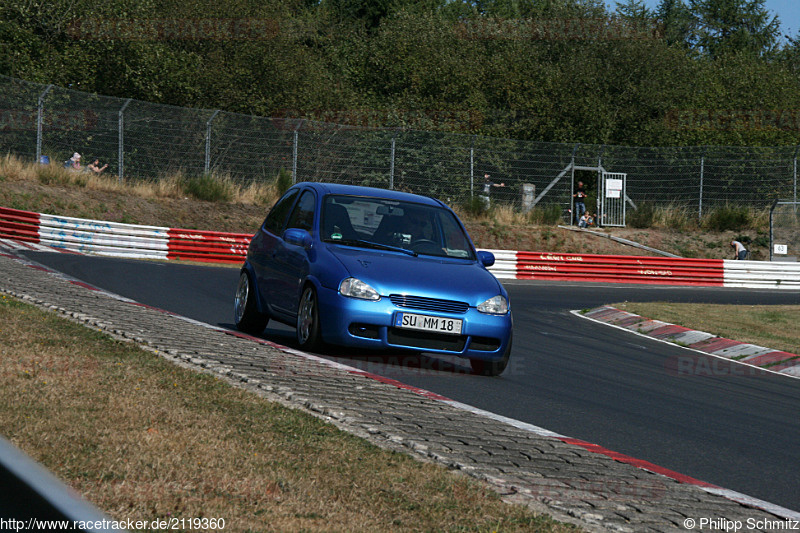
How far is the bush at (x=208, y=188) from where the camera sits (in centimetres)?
3094

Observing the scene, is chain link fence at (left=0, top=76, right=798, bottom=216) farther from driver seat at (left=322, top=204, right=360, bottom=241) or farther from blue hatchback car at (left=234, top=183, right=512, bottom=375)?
driver seat at (left=322, top=204, right=360, bottom=241)

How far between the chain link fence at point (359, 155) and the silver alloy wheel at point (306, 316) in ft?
66.4

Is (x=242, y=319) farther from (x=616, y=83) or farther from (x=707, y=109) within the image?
(x=707, y=109)

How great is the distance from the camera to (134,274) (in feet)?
58.0

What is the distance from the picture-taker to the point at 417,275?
9.25 metres

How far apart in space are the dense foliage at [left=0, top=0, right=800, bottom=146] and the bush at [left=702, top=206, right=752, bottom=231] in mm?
9957

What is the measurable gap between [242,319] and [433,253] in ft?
7.80

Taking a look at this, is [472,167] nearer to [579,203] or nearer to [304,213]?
[579,203]

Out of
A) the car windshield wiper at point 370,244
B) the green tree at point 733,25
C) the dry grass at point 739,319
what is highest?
the green tree at point 733,25

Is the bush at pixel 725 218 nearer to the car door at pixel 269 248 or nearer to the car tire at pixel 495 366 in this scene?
the car door at pixel 269 248

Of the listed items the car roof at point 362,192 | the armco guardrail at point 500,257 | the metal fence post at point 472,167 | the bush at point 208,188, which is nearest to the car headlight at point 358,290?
the car roof at point 362,192

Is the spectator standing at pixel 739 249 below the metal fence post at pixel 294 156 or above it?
below

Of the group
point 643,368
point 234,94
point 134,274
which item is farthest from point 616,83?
point 643,368

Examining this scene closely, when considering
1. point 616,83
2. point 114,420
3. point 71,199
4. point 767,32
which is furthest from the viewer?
point 767,32
